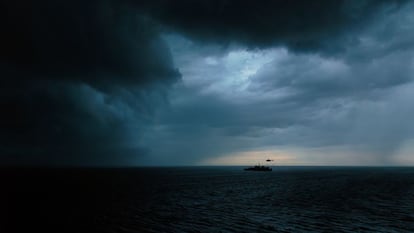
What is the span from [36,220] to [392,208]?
66815 mm

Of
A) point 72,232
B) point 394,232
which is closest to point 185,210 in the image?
point 72,232

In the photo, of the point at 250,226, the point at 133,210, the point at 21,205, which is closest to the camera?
the point at 250,226

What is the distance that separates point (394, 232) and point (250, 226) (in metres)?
19.1

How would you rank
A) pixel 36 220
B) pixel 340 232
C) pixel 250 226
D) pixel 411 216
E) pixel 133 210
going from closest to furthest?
pixel 340 232 → pixel 250 226 → pixel 36 220 → pixel 411 216 → pixel 133 210

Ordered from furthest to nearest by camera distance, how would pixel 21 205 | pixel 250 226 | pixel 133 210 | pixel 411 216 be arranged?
pixel 21 205
pixel 133 210
pixel 411 216
pixel 250 226

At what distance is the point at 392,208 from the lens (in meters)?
58.1

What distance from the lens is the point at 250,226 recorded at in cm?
4141

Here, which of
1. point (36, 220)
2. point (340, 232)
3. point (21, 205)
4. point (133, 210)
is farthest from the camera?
point (21, 205)

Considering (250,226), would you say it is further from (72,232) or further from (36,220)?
(36,220)

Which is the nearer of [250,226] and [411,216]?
[250,226]

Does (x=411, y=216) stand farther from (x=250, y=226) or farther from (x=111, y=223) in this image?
(x=111, y=223)

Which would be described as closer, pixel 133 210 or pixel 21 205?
pixel 133 210

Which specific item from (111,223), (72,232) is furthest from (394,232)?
(72,232)

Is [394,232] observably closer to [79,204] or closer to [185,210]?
[185,210]
